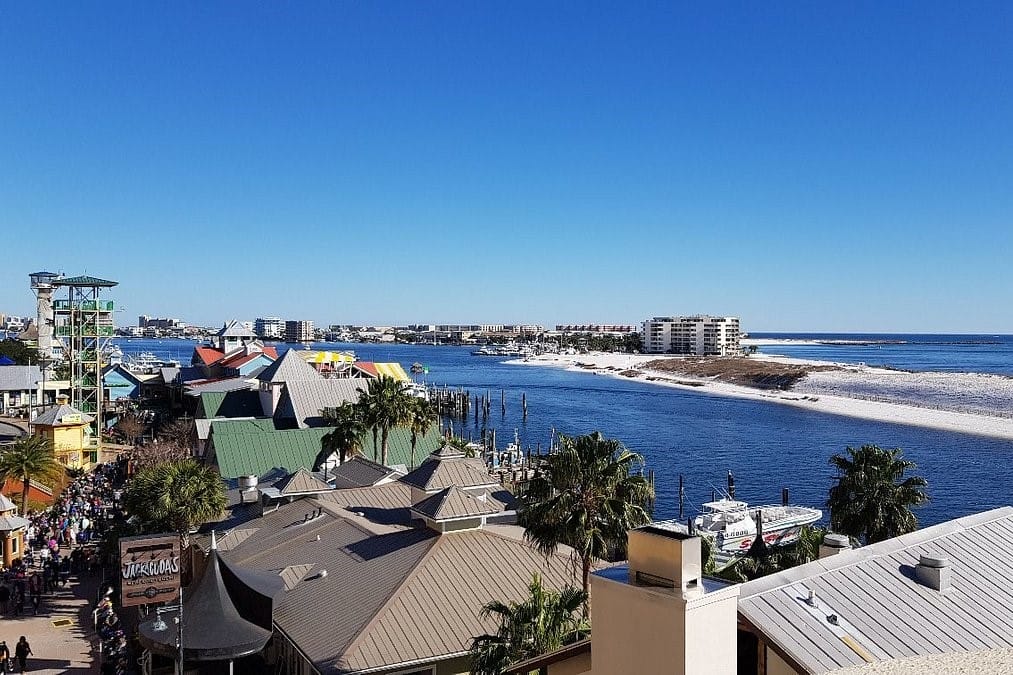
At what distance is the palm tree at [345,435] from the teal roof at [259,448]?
1.20 metres

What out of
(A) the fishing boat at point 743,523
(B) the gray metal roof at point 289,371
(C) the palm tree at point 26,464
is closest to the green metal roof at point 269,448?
(C) the palm tree at point 26,464

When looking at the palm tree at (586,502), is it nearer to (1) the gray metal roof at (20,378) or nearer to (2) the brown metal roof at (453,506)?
(2) the brown metal roof at (453,506)

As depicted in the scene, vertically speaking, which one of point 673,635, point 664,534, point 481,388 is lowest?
point 481,388

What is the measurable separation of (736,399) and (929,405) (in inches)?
1076

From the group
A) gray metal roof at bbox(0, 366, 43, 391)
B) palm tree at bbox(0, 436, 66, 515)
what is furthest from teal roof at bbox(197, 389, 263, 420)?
gray metal roof at bbox(0, 366, 43, 391)

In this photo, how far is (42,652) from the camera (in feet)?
71.3

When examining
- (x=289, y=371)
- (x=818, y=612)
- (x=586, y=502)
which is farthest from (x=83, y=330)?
(x=818, y=612)

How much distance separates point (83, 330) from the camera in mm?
62531

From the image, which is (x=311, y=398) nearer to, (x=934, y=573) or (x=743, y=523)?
(x=743, y=523)

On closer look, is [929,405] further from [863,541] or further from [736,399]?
[863,541]

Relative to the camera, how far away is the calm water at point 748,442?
2082 inches

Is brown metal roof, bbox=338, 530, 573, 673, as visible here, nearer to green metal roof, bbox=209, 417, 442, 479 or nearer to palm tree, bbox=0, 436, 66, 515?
green metal roof, bbox=209, 417, 442, 479

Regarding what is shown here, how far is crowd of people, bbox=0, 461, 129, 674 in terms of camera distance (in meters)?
21.3

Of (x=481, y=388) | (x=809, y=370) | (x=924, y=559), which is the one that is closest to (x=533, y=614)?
(x=924, y=559)
